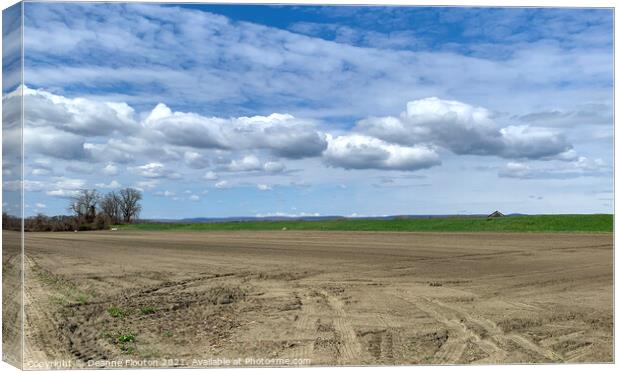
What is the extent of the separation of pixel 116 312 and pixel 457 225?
1272 inches

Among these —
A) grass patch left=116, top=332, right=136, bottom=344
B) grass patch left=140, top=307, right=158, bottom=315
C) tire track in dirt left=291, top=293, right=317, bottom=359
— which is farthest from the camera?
grass patch left=140, top=307, right=158, bottom=315

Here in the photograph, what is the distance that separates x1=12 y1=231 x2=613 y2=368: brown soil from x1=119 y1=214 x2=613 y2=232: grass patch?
1483 centimetres

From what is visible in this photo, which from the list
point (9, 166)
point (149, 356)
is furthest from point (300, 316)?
point (9, 166)

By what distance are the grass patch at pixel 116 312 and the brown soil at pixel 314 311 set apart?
0.16 ft

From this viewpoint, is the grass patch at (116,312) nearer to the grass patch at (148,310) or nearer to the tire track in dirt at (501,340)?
the grass patch at (148,310)

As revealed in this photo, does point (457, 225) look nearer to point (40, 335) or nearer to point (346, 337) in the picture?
point (346, 337)

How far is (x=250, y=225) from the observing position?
137 ft

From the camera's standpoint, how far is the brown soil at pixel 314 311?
24.2 feet

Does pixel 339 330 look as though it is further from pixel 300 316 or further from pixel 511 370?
pixel 511 370

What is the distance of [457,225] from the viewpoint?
38219 mm

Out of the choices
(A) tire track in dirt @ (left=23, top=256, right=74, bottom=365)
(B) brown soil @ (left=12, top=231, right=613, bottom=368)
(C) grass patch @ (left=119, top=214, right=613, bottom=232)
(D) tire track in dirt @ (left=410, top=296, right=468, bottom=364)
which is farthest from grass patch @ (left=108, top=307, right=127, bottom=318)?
(C) grass patch @ (left=119, top=214, right=613, bottom=232)

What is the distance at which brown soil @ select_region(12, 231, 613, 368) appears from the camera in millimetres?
7391

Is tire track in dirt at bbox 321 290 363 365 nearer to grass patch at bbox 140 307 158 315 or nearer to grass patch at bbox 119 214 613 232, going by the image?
grass patch at bbox 140 307 158 315

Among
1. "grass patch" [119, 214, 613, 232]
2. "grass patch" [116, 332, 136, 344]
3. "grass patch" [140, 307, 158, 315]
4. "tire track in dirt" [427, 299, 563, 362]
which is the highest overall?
"grass patch" [119, 214, 613, 232]
